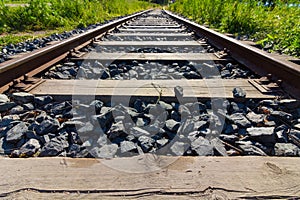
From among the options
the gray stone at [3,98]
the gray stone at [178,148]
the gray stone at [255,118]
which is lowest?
the gray stone at [178,148]

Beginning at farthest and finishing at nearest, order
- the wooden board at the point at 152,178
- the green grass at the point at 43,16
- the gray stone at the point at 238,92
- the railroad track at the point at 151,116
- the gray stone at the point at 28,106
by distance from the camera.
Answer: the green grass at the point at 43,16, the gray stone at the point at 238,92, the gray stone at the point at 28,106, the railroad track at the point at 151,116, the wooden board at the point at 152,178

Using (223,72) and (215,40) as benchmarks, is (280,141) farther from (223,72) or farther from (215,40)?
(215,40)

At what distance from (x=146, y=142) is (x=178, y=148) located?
192 mm

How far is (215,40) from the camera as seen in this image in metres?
4.23

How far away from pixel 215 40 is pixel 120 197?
12.0 ft

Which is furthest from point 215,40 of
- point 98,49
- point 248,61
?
point 98,49

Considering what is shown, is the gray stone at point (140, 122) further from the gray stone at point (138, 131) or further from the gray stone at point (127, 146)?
the gray stone at point (127, 146)

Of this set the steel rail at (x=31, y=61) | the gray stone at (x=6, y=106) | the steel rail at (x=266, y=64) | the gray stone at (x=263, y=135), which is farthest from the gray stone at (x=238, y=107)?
the steel rail at (x=31, y=61)

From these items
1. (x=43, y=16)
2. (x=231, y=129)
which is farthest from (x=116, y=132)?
(x=43, y=16)

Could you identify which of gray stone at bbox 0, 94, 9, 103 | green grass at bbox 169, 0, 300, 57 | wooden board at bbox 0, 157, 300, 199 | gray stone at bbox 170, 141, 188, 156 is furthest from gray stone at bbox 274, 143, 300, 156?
green grass at bbox 169, 0, 300, 57

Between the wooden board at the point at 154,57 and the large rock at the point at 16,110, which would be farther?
the wooden board at the point at 154,57

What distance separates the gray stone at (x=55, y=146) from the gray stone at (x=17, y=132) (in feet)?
0.71

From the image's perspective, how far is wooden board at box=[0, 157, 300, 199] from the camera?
105cm

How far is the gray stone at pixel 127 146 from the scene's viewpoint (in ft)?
4.77
